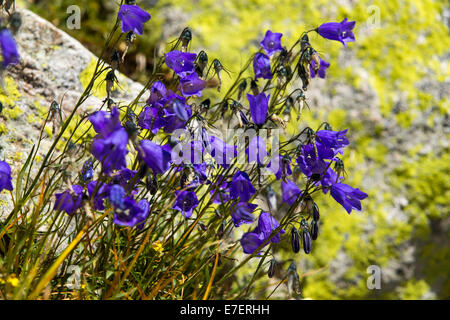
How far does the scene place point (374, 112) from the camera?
3803 millimetres

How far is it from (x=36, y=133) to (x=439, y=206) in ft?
9.73

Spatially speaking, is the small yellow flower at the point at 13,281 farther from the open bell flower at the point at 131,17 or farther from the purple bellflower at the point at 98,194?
the open bell flower at the point at 131,17

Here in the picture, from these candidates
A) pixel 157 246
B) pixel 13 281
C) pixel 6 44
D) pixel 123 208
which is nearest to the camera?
pixel 6 44

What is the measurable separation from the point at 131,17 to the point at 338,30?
0.99 m

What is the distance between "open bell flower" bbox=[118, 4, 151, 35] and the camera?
1.95 metres

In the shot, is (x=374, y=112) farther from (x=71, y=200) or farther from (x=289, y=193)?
(x=71, y=200)

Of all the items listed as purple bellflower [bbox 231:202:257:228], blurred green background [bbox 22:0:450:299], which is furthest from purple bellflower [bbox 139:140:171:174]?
blurred green background [bbox 22:0:450:299]

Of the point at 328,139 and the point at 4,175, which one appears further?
the point at 328,139

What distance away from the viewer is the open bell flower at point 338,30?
7.45 ft

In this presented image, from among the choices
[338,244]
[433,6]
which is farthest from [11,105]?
[433,6]

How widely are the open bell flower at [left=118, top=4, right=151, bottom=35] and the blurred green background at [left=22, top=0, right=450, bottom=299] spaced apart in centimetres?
132

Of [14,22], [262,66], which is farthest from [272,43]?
[14,22]

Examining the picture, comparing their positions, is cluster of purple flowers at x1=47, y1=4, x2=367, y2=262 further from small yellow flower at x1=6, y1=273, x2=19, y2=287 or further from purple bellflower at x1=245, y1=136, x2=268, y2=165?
small yellow flower at x1=6, y1=273, x2=19, y2=287
